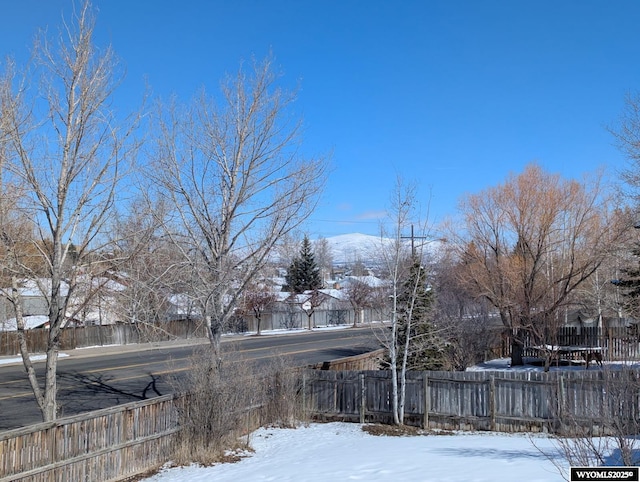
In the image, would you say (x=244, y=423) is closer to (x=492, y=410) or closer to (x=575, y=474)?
(x=492, y=410)

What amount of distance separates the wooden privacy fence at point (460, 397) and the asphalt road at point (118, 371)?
1.62m

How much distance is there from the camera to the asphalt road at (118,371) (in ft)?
52.4

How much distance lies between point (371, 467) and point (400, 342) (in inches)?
368

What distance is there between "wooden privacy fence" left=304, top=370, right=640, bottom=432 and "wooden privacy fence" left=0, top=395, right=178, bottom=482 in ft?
16.5

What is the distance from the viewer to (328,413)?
51.4 feet

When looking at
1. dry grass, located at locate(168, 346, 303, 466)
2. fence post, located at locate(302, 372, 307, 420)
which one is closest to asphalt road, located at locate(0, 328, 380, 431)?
dry grass, located at locate(168, 346, 303, 466)

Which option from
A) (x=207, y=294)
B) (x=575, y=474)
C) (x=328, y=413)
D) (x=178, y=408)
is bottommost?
(x=328, y=413)

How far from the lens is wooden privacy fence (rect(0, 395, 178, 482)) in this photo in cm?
848

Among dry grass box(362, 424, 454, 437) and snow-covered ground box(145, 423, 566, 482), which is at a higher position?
snow-covered ground box(145, 423, 566, 482)

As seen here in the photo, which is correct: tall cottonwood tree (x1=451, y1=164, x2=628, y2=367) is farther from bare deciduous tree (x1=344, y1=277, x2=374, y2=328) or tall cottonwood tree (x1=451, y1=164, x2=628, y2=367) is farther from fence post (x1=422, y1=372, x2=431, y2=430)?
bare deciduous tree (x1=344, y1=277, x2=374, y2=328)

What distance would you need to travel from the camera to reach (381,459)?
34.0 feet

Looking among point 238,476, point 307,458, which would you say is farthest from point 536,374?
point 238,476

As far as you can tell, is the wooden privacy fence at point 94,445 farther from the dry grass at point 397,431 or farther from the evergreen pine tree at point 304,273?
the evergreen pine tree at point 304,273

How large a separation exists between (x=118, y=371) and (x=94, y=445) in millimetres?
14915
